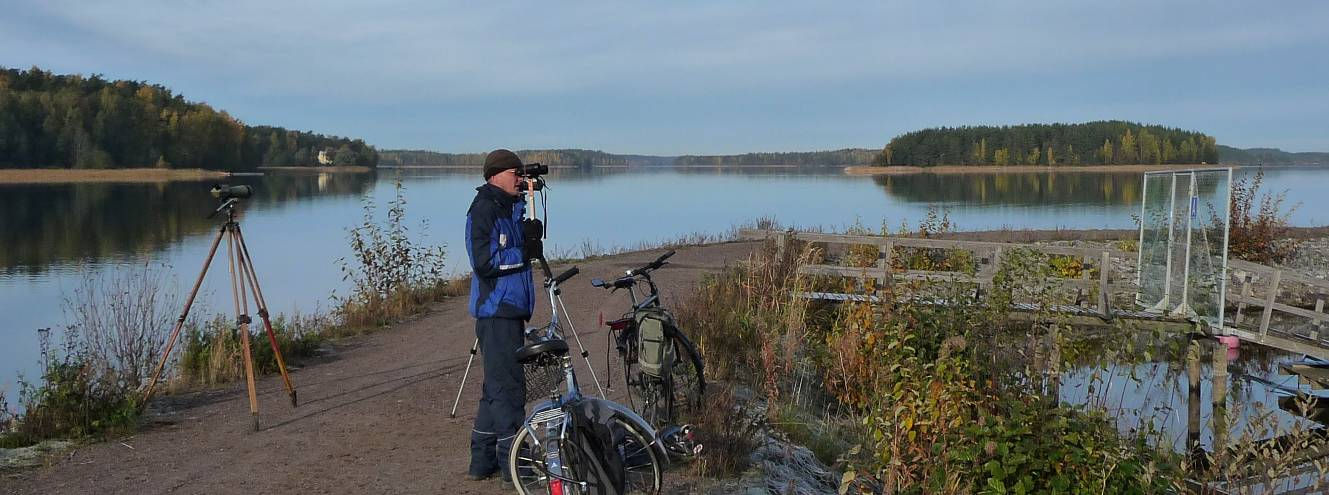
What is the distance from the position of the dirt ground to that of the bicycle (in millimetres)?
807

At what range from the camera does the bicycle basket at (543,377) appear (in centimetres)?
501

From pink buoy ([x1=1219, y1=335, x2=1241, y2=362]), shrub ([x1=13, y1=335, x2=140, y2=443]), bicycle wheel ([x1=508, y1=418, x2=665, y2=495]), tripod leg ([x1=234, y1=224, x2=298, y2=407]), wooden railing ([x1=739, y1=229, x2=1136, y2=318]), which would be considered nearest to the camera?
bicycle wheel ([x1=508, y1=418, x2=665, y2=495])

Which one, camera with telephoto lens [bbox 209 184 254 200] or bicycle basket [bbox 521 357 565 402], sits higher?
camera with telephoto lens [bbox 209 184 254 200]

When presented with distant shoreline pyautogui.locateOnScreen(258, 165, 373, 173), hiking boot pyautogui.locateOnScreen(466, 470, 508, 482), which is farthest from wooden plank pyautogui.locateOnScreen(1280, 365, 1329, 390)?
distant shoreline pyautogui.locateOnScreen(258, 165, 373, 173)

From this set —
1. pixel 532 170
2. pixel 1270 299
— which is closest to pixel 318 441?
pixel 532 170

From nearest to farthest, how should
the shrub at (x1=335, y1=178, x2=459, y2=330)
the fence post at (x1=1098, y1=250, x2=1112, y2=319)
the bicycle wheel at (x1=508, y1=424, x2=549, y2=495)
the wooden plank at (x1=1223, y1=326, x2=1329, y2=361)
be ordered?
the bicycle wheel at (x1=508, y1=424, x2=549, y2=495) → the wooden plank at (x1=1223, y1=326, x2=1329, y2=361) → the fence post at (x1=1098, y1=250, x2=1112, y2=319) → the shrub at (x1=335, y1=178, x2=459, y2=330)

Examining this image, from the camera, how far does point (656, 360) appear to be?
6.12 meters

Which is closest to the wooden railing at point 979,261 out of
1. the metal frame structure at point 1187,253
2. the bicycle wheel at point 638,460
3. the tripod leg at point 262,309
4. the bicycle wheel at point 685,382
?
the metal frame structure at point 1187,253

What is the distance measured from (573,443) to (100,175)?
9257cm

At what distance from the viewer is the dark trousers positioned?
5.30m

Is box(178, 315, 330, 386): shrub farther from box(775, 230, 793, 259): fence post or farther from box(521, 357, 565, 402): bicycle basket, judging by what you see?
box(775, 230, 793, 259): fence post

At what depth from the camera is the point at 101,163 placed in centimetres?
8531

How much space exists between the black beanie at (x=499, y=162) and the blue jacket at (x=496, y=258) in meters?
0.09

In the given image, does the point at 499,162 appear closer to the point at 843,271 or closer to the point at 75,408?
the point at 75,408
